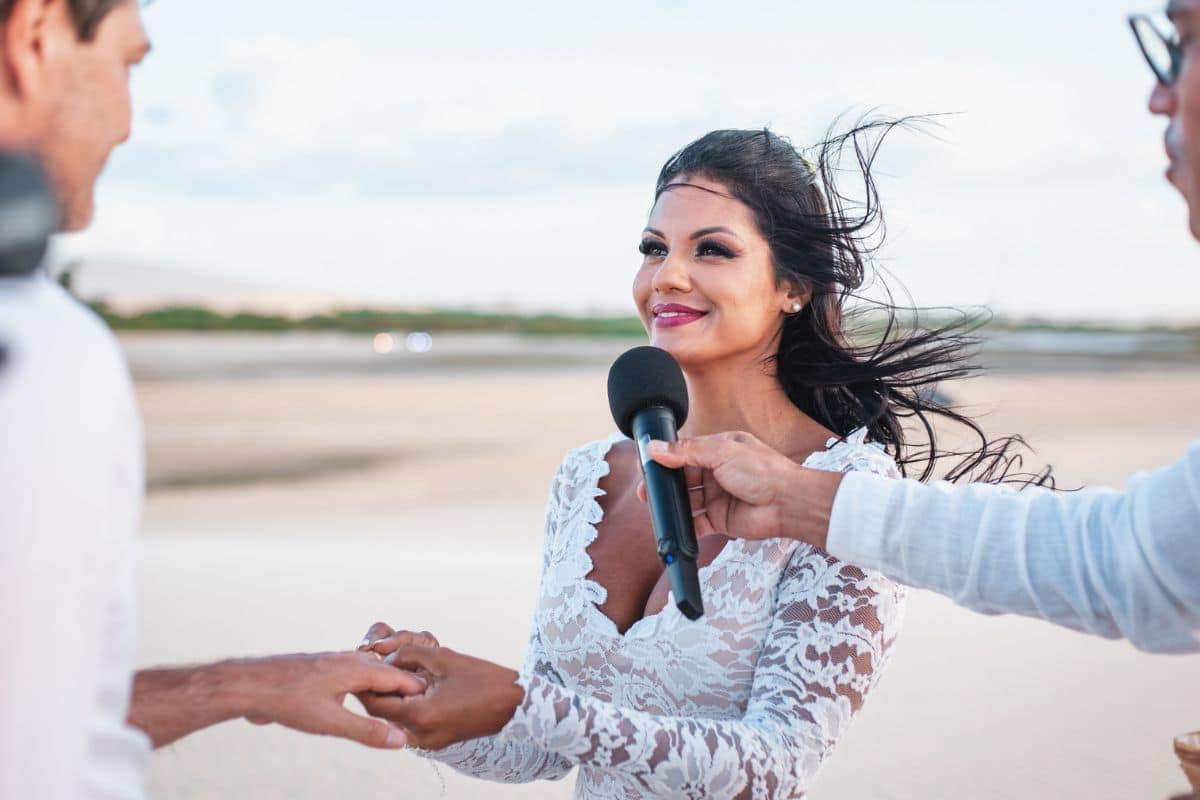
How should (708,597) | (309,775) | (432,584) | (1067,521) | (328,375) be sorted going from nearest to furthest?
(1067,521), (708,597), (309,775), (432,584), (328,375)

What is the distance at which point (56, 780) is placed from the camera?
114cm

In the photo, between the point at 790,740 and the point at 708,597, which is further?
the point at 708,597

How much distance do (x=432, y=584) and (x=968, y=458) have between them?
5.61m

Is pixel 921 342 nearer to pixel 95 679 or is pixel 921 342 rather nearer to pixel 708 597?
pixel 708 597

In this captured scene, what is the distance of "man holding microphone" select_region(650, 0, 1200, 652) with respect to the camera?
68.1 inches

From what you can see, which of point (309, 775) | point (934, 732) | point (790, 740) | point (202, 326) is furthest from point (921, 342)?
point (202, 326)

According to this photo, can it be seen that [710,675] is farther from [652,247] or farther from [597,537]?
[652,247]

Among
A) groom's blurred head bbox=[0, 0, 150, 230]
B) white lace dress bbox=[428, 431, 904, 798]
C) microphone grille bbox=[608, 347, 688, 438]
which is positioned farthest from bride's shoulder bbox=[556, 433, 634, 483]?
groom's blurred head bbox=[0, 0, 150, 230]

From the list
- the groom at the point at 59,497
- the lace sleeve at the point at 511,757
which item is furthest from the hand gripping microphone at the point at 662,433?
the groom at the point at 59,497

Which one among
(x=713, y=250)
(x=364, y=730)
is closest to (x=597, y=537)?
(x=713, y=250)

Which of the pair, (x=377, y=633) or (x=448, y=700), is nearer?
(x=448, y=700)

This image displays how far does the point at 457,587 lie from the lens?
834 cm

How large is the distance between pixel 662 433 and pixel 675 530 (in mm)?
345

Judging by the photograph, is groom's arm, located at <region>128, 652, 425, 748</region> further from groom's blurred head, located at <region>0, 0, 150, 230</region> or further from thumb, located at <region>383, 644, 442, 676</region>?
groom's blurred head, located at <region>0, 0, 150, 230</region>
